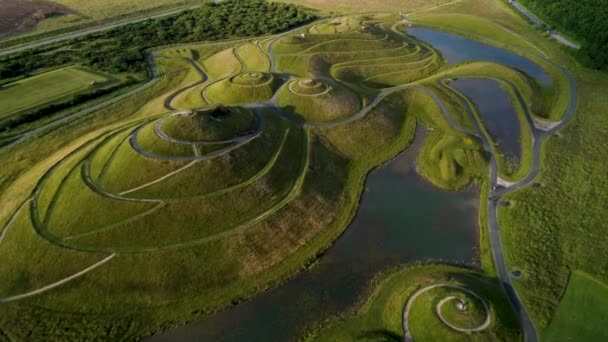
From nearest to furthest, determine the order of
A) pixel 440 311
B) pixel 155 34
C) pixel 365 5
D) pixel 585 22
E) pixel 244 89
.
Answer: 1. pixel 440 311
2. pixel 244 89
3. pixel 585 22
4. pixel 155 34
5. pixel 365 5

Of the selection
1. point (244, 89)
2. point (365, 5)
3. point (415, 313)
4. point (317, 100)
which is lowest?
point (415, 313)

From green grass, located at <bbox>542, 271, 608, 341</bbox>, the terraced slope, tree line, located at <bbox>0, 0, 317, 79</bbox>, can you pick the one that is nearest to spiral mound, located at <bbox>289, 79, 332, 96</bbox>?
the terraced slope

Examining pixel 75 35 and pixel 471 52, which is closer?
pixel 471 52

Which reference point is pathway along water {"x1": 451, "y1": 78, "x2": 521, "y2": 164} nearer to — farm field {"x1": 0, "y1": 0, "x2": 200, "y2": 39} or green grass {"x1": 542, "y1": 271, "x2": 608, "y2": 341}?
green grass {"x1": 542, "y1": 271, "x2": 608, "y2": 341}

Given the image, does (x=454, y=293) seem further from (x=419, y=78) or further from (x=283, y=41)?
(x=283, y=41)

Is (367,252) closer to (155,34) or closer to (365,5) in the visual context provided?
(155,34)

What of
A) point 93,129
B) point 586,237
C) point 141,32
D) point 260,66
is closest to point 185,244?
point 93,129

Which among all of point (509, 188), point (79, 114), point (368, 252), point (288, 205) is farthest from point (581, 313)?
point (79, 114)
